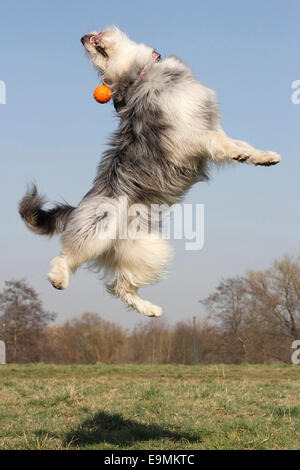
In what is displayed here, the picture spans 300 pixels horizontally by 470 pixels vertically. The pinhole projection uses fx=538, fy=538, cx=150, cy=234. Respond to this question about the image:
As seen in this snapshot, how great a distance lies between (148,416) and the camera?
6.91m

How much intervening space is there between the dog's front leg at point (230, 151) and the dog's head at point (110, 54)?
0.92m

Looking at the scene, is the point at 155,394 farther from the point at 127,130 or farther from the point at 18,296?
the point at 18,296

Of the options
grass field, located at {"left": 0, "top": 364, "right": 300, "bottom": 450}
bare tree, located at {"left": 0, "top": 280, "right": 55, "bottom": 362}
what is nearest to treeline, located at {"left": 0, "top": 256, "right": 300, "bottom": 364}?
bare tree, located at {"left": 0, "top": 280, "right": 55, "bottom": 362}

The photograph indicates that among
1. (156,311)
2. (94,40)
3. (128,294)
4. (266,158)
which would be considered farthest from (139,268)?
(94,40)

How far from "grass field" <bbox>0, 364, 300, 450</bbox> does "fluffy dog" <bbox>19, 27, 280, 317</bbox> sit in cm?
204

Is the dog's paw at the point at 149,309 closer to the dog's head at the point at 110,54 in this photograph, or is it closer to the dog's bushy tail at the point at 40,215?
the dog's bushy tail at the point at 40,215

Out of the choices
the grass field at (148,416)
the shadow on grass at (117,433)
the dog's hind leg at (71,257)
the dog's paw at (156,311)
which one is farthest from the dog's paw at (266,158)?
the shadow on grass at (117,433)

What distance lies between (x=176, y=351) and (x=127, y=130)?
2079cm

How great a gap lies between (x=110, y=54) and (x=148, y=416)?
4.56 meters

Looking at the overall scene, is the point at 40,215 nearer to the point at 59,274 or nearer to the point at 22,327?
the point at 59,274

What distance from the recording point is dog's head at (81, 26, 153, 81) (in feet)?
14.3

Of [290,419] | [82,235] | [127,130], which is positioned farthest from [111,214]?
[290,419]

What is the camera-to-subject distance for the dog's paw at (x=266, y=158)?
3.82 metres

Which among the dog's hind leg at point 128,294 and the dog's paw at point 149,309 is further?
the dog's hind leg at point 128,294
